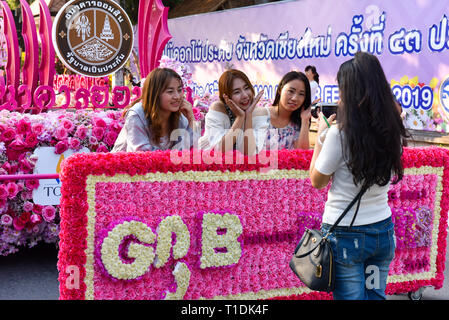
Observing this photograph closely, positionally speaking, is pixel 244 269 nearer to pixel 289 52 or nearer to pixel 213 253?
pixel 213 253

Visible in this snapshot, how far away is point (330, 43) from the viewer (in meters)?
10.4

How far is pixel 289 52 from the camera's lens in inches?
452

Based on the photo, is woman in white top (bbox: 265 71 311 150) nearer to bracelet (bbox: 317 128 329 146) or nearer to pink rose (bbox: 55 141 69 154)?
bracelet (bbox: 317 128 329 146)

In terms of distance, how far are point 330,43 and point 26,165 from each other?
22.3 ft

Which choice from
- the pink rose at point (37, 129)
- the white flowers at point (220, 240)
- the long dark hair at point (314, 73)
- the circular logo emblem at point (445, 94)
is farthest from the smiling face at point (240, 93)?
the long dark hair at point (314, 73)

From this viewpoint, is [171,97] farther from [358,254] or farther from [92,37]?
[92,37]

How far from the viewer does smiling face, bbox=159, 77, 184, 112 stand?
405cm

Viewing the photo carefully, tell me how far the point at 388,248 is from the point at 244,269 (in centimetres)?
130

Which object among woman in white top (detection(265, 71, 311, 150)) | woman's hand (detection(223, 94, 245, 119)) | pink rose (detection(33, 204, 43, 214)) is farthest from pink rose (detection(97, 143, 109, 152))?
woman's hand (detection(223, 94, 245, 119))

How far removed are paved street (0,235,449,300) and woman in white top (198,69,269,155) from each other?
183cm

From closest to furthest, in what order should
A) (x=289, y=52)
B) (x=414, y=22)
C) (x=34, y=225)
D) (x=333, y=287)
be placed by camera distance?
(x=333, y=287) < (x=34, y=225) < (x=414, y=22) < (x=289, y=52)

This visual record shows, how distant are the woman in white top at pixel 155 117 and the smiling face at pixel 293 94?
0.85m

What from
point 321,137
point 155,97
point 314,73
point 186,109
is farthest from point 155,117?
point 314,73

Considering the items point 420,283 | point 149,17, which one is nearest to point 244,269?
point 420,283
